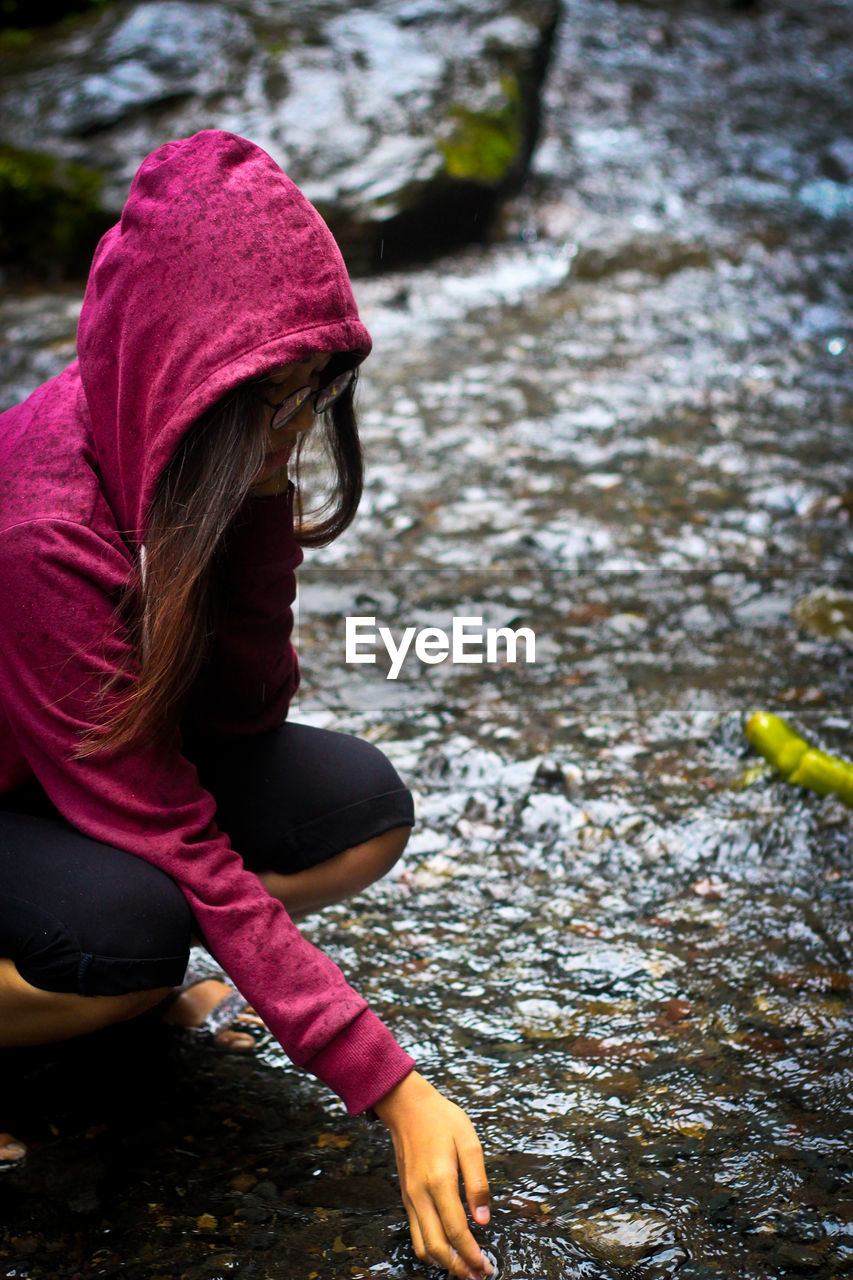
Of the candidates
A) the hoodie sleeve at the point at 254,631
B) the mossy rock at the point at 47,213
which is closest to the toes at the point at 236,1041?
the hoodie sleeve at the point at 254,631

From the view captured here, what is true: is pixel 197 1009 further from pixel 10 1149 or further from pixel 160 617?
pixel 160 617

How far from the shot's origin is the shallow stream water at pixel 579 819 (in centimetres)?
174

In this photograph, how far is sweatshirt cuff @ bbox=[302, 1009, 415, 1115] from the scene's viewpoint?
152 centimetres

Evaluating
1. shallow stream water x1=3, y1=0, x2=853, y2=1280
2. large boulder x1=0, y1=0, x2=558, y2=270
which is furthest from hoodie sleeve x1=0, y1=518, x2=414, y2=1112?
large boulder x1=0, y1=0, x2=558, y2=270

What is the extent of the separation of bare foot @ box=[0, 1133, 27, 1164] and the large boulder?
5.30 m

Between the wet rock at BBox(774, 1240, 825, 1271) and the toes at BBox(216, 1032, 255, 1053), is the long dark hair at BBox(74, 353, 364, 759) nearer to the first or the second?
the toes at BBox(216, 1032, 255, 1053)

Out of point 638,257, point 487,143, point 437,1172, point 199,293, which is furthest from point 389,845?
point 487,143

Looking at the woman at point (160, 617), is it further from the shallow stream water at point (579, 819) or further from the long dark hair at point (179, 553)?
the shallow stream water at point (579, 819)

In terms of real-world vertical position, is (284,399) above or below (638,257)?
above

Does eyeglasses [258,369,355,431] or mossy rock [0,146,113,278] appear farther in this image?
mossy rock [0,146,113,278]

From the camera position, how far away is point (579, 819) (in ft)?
8.92

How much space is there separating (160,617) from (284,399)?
33 centimetres

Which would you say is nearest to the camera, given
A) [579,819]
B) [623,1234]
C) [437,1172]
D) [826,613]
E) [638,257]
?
[437,1172]

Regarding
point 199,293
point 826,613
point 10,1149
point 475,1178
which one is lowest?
point 826,613
